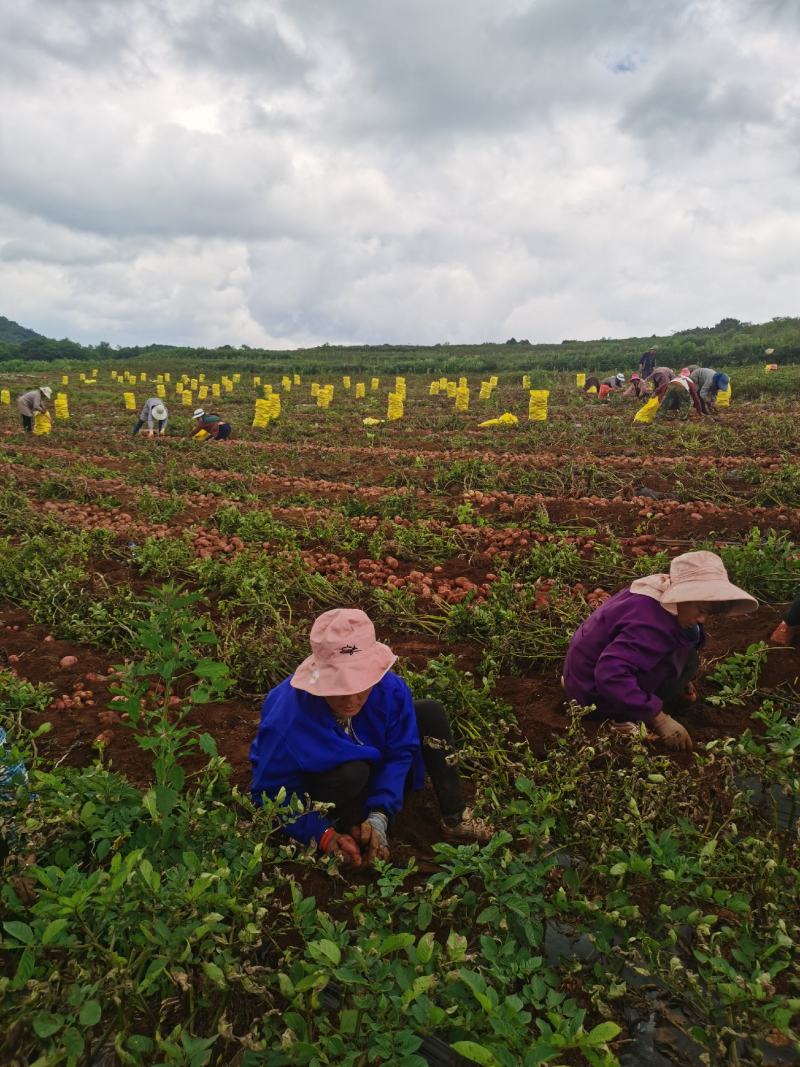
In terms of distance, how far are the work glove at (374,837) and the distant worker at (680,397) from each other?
40.3 ft

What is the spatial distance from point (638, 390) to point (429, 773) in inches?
661

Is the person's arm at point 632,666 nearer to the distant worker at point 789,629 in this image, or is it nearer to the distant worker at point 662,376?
the distant worker at point 789,629

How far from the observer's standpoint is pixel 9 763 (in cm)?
185

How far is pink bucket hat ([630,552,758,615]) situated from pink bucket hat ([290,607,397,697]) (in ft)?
4.04

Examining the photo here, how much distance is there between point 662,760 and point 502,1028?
106 cm

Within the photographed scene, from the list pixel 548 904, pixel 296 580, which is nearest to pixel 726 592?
pixel 548 904

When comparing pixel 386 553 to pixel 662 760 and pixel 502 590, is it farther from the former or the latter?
pixel 662 760

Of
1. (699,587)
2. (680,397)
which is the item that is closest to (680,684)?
(699,587)

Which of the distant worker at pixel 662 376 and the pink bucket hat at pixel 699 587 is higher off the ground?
the distant worker at pixel 662 376

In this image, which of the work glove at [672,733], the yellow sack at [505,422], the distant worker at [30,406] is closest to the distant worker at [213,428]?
the distant worker at [30,406]

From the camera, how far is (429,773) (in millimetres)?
2506

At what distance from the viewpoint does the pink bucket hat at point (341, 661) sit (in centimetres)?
205

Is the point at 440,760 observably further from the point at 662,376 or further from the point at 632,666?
the point at 662,376

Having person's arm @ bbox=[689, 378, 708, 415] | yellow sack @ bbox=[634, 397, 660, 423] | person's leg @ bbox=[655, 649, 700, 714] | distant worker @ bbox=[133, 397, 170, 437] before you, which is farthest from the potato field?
distant worker @ bbox=[133, 397, 170, 437]
